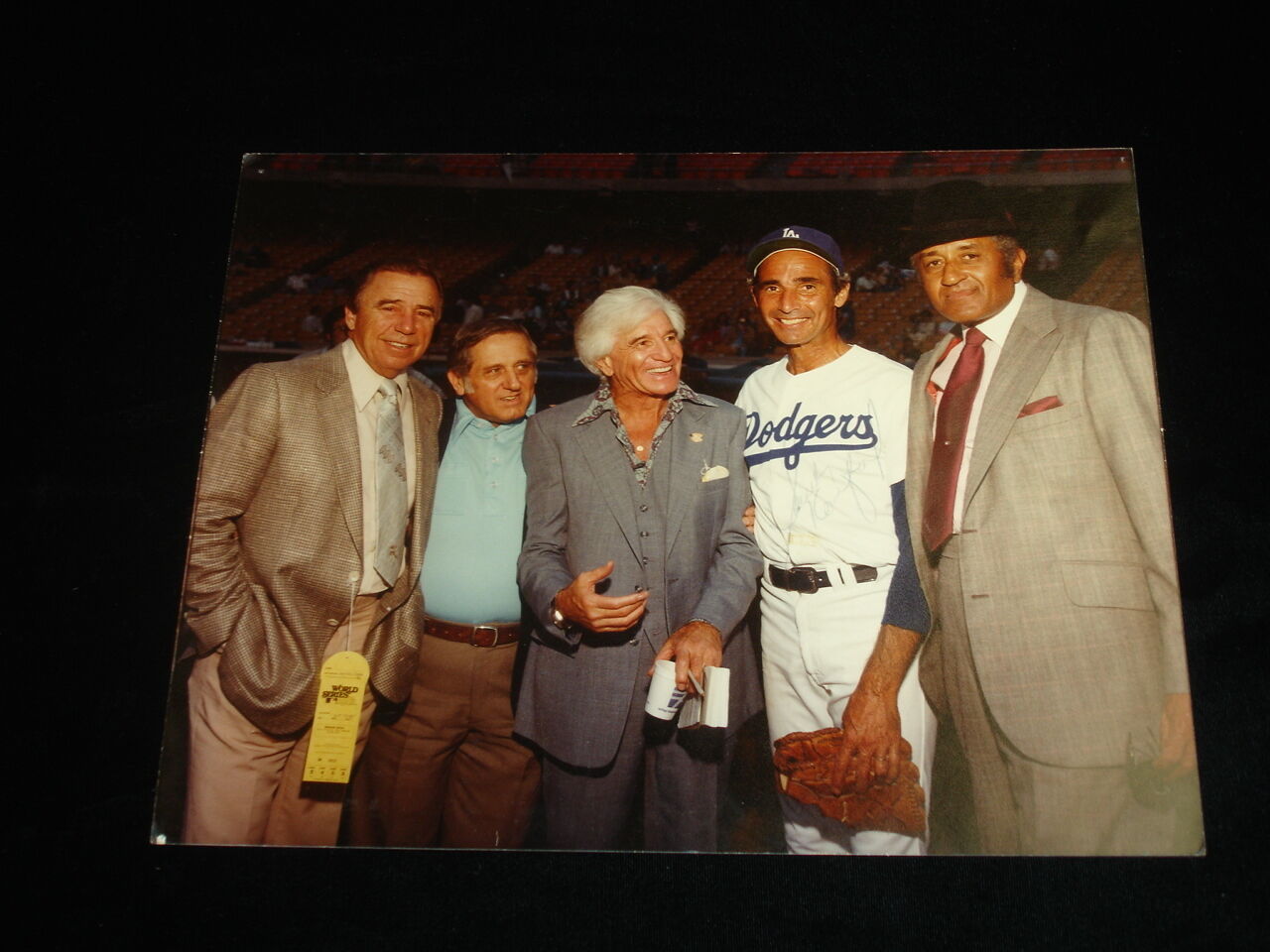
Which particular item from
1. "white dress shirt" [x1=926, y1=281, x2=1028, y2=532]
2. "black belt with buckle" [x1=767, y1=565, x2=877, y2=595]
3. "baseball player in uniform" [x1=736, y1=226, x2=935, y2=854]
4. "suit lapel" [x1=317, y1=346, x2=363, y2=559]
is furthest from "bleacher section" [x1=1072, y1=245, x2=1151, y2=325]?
"suit lapel" [x1=317, y1=346, x2=363, y2=559]

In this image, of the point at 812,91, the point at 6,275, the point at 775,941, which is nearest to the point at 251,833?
the point at 775,941

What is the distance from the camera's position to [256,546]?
2029mm

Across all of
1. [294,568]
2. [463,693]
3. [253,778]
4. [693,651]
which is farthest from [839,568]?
[253,778]

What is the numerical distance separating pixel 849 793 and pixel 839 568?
53cm

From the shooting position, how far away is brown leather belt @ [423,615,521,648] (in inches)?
79.1

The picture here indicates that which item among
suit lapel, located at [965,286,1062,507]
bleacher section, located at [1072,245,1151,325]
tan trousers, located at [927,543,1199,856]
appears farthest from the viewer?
bleacher section, located at [1072,245,1151,325]

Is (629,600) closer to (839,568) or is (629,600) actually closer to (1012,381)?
(839,568)

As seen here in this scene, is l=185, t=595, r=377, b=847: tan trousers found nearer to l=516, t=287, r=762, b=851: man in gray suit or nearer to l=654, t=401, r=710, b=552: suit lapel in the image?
l=516, t=287, r=762, b=851: man in gray suit

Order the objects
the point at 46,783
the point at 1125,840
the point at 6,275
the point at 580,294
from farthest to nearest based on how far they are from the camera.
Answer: the point at 6,275, the point at 580,294, the point at 46,783, the point at 1125,840

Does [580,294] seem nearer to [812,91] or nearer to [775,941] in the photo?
[812,91]

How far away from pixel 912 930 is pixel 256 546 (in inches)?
71.7

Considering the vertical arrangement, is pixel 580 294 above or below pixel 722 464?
above

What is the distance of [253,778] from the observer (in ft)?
6.48

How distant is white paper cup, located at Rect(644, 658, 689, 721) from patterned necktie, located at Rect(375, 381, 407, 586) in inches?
27.4
